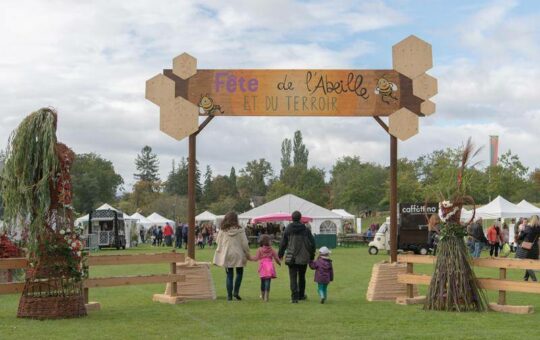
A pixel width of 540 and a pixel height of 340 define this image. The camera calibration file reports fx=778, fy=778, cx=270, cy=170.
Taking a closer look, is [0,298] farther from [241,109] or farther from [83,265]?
[241,109]

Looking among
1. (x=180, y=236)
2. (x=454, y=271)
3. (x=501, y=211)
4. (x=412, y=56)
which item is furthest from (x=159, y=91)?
(x=180, y=236)

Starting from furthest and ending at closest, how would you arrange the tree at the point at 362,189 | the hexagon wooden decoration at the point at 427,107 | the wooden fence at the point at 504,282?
the tree at the point at 362,189 → the hexagon wooden decoration at the point at 427,107 → the wooden fence at the point at 504,282

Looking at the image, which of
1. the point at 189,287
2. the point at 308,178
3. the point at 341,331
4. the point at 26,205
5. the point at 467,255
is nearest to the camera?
the point at 341,331

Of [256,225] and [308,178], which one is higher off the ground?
[308,178]

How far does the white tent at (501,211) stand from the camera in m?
38.8

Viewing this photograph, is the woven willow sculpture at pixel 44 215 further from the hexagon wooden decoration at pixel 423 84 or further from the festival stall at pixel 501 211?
Answer: the festival stall at pixel 501 211

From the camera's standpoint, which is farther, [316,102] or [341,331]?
[316,102]

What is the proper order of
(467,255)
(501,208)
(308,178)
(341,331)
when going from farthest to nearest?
(308,178) → (501,208) → (467,255) → (341,331)

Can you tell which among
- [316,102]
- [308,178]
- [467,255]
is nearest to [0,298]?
[316,102]

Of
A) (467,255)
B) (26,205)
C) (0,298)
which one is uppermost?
(26,205)

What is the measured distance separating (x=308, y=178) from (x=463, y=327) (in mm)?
97152

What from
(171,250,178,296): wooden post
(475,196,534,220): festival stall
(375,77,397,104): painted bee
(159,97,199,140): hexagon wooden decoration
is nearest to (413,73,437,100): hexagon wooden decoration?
(375,77,397,104): painted bee

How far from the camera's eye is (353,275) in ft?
69.6

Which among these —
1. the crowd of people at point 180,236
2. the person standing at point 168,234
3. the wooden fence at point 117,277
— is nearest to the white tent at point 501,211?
the crowd of people at point 180,236
